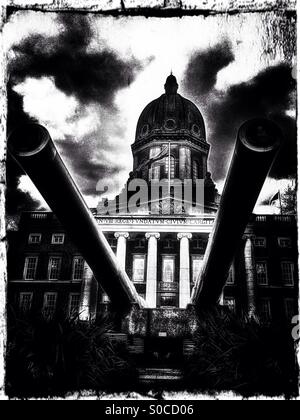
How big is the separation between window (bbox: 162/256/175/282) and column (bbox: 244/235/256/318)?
6438mm

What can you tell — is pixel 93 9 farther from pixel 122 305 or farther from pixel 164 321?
pixel 164 321

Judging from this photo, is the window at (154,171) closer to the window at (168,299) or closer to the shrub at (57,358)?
the window at (168,299)

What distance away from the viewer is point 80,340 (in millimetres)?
4387

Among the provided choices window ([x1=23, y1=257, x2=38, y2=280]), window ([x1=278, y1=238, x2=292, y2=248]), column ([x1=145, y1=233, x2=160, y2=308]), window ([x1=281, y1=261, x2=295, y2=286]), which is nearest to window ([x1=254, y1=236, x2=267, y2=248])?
window ([x1=278, y1=238, x2=292, y2=248])

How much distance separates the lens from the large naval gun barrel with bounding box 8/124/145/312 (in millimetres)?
2438

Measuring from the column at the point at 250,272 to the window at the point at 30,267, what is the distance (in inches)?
723

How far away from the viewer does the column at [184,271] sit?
3106cm

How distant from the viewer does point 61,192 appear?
118 inches

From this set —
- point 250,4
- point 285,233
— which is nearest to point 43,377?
point 250,4

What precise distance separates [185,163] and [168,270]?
511 inches

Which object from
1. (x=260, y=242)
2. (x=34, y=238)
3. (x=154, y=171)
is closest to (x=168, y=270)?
(x=260, y=242)

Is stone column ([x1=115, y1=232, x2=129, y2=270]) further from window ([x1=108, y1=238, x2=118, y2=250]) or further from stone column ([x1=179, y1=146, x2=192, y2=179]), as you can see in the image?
stone column ([x1=179, y1=146, x2=192, y2=179])

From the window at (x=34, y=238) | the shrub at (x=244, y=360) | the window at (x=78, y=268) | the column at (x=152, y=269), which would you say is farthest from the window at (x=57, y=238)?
the shrub at (x=244, y=360)

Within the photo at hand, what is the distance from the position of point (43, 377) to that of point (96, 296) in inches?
1139
